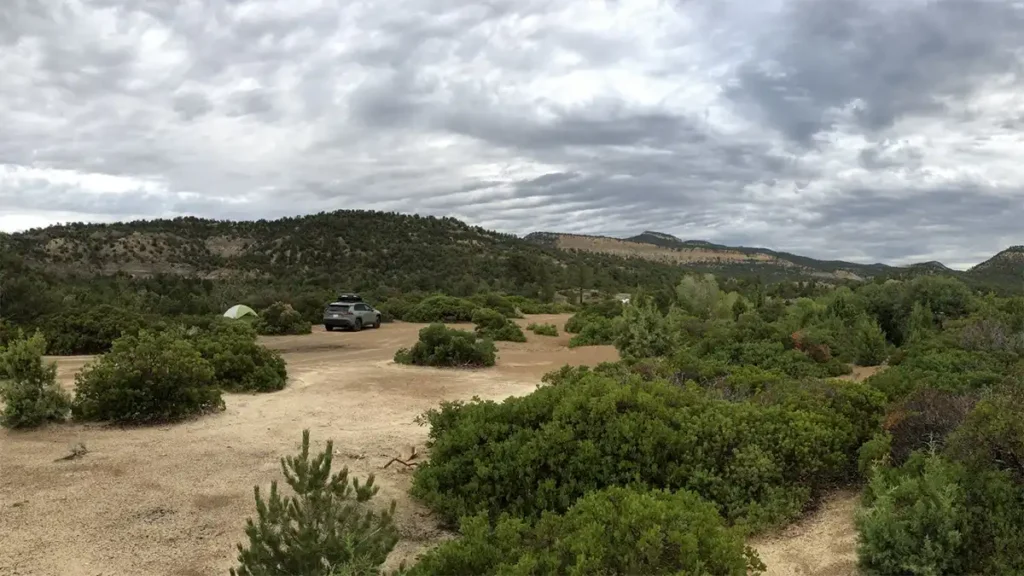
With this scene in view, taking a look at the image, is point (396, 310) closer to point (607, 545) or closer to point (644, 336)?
point (644, 336)

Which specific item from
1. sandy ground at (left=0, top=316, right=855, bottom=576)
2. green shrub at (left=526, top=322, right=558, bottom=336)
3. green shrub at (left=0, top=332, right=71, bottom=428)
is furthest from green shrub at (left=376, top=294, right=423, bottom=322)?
green shrub at (left=0, top=332, right=71, bottom=428)

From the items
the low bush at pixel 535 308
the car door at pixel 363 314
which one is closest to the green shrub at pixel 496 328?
the car door at pixel 363 314

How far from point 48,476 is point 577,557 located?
582 cm

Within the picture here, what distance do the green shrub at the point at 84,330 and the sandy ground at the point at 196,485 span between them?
9521 millimetres

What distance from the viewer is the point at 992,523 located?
4523 mm

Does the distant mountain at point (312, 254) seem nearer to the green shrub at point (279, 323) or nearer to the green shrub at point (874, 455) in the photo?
the green shrub at point (279, 323)

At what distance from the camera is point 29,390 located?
8750mm

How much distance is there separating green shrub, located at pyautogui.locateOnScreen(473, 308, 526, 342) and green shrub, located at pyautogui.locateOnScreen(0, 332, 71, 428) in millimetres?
14463

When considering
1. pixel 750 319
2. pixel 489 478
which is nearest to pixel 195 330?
pixel 750 319

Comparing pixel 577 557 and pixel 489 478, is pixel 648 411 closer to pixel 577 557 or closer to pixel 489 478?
pixel 489 478

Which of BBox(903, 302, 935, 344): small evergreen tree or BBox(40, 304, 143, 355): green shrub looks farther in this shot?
BBox(40, 304, 143, 355): green shrub

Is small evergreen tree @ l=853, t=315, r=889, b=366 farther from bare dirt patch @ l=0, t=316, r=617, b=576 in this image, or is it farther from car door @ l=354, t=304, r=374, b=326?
car door @ l=354, t=304, r=374, b=326

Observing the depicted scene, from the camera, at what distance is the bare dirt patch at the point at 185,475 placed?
4910 mm

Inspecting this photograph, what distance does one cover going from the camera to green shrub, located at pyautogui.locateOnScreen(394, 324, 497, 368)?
16609mm
